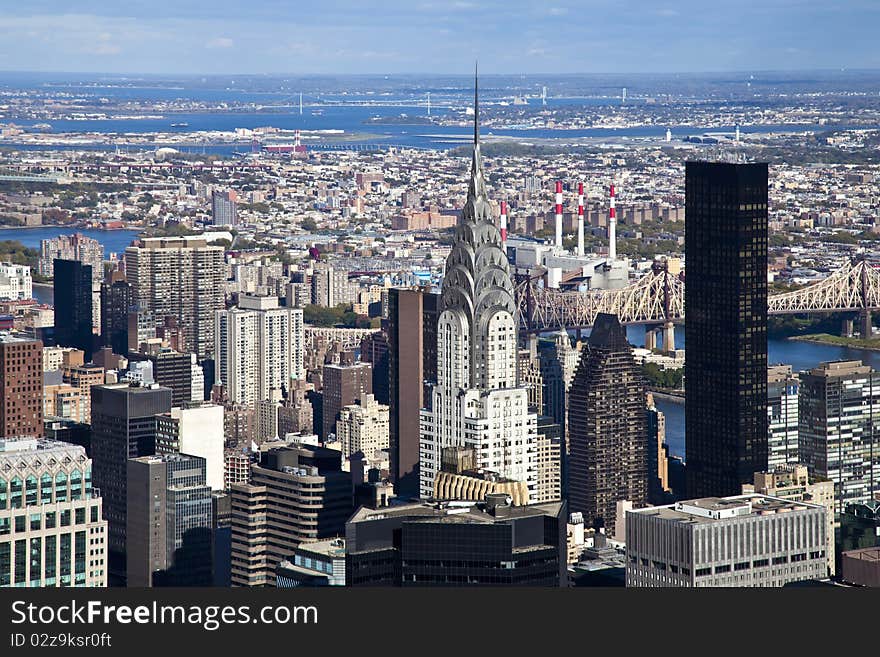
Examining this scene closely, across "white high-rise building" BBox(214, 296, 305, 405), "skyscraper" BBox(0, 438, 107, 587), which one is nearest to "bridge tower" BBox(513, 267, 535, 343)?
"white high-rise building" BBox(214, 296, 305, 405)

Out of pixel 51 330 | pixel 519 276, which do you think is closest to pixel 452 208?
pixel 519 276

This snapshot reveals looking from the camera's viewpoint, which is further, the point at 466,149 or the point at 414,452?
the point at 466,149

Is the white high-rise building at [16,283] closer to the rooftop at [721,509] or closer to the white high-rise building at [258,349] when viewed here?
the white high-rise building at [258,349]

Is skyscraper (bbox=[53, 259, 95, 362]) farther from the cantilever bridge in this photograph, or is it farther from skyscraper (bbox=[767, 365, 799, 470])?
skyscraper (bbox=[767, 365, 799, 470])

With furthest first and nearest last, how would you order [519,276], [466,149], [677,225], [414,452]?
[466,149] → [677,225] → [519,276] → [414,452]

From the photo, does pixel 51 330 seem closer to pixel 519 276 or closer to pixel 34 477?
pixel 519 276

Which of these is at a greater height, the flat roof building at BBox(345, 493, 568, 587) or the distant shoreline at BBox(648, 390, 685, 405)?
the flat roof building at BBox(345, 493, 568, 587)

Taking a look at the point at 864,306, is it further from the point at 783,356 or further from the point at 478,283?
the point at 478,283
